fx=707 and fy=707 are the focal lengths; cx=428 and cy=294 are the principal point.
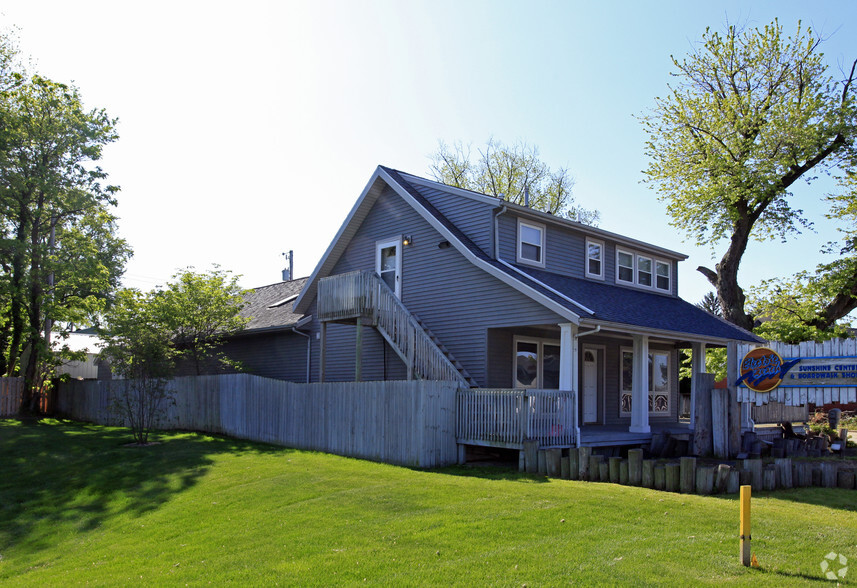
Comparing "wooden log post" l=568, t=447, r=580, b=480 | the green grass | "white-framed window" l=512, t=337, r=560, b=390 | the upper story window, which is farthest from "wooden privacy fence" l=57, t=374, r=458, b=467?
the upper story window

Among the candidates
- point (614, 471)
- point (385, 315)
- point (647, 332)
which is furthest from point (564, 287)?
point (614, 471)

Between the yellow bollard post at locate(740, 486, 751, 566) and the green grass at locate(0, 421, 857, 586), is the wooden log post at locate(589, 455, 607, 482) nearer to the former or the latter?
the green grass at locate(0, 421, 857, 586)

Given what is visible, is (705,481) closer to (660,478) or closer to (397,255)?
(660,478)

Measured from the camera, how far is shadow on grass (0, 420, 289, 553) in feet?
39.0

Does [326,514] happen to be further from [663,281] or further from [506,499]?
[663,281]

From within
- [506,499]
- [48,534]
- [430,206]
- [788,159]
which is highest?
[788,159]

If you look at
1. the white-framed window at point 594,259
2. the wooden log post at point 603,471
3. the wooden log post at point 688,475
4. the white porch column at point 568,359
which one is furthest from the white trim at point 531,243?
the wooden log post at point 688,475

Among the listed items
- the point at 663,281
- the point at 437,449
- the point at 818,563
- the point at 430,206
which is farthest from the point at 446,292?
the point at 818,563

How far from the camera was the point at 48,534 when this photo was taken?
10977 millimetres

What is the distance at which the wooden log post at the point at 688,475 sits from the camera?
37.9 ft

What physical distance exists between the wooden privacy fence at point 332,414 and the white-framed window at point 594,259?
790cm

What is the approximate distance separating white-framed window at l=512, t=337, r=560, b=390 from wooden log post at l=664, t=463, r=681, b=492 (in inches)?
292

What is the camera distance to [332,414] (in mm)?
17344

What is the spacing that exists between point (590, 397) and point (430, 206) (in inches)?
300
